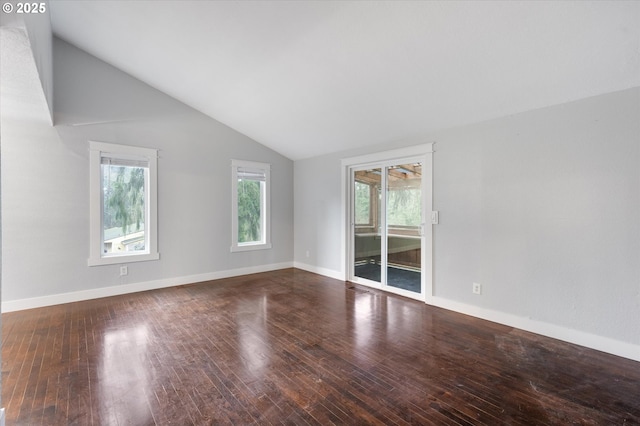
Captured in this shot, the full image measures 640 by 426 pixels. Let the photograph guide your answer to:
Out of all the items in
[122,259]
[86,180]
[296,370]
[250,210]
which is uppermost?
[86,180]

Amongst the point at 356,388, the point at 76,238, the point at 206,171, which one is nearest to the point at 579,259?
the point at 356,388

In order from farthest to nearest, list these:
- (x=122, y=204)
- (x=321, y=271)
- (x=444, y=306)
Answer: (x=321, y=271)
(x=122, y=204)
(x=444, y=306)

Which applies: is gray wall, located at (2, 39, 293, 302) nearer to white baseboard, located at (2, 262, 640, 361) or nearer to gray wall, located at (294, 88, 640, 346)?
white baseboard, located at (2, 262, 640, 361)

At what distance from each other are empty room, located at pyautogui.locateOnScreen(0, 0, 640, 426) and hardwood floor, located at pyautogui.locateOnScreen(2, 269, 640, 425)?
0.02m

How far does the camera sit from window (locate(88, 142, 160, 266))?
14.2ft

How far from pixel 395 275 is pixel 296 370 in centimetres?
271

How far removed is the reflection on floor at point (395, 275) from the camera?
4.50 m

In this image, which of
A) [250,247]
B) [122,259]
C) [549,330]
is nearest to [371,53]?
[549,330]

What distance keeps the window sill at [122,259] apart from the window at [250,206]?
4.57 feet

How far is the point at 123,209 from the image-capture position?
15.2 ft

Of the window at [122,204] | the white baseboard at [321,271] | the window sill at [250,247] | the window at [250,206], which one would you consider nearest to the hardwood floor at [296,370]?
the window at [122,204]

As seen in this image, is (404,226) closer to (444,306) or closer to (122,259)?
(444,306)

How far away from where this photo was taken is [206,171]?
17.6 feet

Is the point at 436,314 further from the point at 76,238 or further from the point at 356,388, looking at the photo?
the point at 76,238
